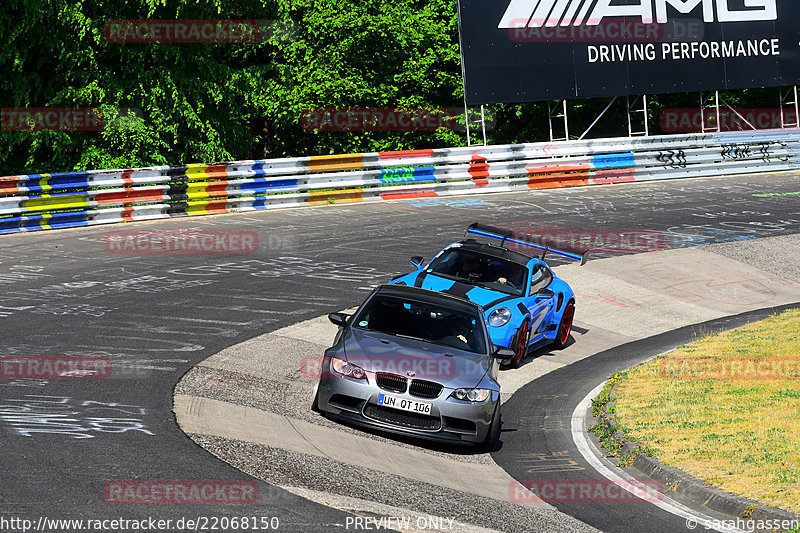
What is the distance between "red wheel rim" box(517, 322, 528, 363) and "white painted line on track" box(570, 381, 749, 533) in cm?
123

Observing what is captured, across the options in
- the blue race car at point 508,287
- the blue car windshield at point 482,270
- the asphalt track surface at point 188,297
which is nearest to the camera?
the asphalt track surface at point 188,297

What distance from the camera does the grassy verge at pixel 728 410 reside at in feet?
30.0

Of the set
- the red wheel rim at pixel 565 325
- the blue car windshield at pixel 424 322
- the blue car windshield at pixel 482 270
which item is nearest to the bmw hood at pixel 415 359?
the blue car windshield at pixel 424 322

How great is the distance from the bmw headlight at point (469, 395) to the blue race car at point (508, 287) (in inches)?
132

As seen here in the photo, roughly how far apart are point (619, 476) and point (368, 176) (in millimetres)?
17732

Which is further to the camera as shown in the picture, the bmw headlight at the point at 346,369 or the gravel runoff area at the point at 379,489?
the bmw headlight at the point at 346,369

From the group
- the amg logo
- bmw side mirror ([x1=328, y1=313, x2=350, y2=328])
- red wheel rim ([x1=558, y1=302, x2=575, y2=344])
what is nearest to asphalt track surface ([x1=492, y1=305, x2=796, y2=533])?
red wheel rim ([x1=558, y1=302, x2=575, y2=344])

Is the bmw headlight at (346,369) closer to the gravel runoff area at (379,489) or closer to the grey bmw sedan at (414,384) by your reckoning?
the grey bmw sedan at (414,384)

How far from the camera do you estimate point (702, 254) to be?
22078 mm

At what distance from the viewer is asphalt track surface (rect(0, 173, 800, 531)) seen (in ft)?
25.1

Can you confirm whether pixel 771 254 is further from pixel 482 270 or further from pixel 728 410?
pixel 728 410

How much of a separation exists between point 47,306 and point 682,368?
31.1 feet

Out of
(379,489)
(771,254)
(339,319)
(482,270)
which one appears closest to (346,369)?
(339,319)

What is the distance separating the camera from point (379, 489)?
827 centimetres
